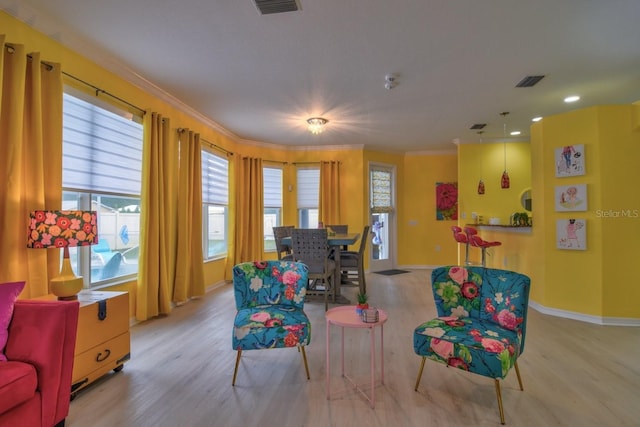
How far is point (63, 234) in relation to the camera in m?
2.07

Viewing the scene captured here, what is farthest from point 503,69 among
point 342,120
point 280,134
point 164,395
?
point 164,395

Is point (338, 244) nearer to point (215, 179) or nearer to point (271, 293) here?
point (271, 293)

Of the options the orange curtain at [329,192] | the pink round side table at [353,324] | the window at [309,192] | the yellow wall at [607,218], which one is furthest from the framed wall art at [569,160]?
the window at [309,192]

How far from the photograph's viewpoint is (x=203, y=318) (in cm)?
368

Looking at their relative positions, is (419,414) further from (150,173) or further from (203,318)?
(150,173)

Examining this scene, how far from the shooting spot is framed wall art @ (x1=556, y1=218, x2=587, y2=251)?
355 cm

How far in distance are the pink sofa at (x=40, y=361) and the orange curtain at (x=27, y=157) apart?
0.72 m

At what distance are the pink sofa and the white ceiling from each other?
6.79ft

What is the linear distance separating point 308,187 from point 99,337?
4810 mm

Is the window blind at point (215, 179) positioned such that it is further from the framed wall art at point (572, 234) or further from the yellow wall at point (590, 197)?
the framed wall art at point (572, 234)

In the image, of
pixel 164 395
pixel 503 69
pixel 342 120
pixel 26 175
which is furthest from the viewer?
pixel 342 120

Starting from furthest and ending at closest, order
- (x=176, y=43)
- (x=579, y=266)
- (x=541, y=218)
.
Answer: (x=541, y=218), (x=579, y=266), (x=176, y=43)

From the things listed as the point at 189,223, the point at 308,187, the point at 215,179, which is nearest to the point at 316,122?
the point at 215,179

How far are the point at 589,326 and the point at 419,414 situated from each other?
2.76m
